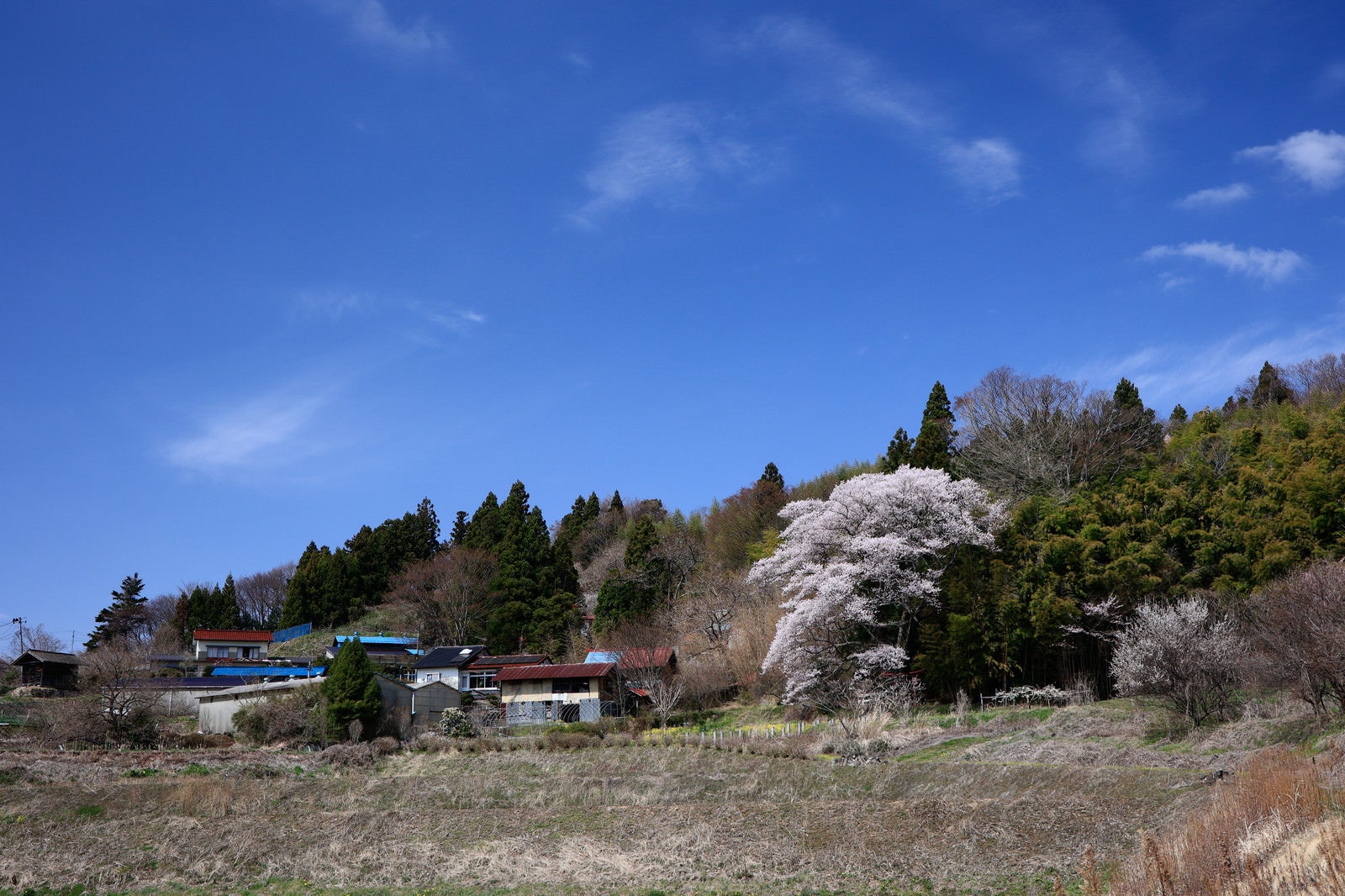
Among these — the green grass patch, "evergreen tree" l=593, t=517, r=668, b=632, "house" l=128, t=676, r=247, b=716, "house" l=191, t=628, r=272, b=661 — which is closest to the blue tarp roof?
"house" l=191, t=628, r=272, b=661

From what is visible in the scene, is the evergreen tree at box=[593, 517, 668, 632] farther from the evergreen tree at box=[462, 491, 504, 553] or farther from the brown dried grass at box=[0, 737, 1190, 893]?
the brown dried grass at box=[0, 737, 1190, 893]

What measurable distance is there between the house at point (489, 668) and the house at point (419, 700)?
4846 mm

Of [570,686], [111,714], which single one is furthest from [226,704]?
[570,686]

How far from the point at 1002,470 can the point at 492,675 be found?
1067 inches

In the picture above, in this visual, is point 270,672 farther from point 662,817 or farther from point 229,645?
point 662,817

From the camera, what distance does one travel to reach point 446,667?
45094 mm

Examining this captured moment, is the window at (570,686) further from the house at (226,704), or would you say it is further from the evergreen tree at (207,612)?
the evergreen tree at (207,612)

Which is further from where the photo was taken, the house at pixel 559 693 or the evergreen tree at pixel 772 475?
the evergreen tree at pixel 772 475

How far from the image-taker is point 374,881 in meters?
13.3

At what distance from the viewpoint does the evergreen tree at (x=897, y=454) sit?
1590 inches

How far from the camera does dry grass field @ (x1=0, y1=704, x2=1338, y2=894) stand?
41.5ft

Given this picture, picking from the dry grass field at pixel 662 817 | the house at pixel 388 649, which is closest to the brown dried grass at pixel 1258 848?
the dry grass field at pixel 662 817

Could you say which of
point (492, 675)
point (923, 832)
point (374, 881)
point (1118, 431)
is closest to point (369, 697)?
point (492, 675)

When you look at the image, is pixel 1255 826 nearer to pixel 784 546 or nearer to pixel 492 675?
pixel 784 546
